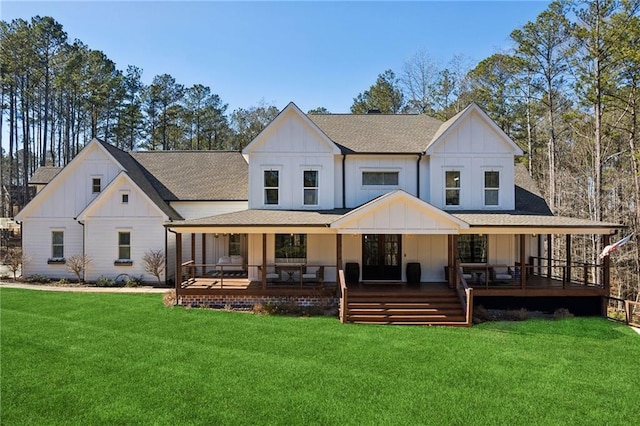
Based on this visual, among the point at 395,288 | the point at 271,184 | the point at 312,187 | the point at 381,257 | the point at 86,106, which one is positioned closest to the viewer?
the point at 395,288

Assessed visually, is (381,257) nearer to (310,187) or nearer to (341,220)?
(341,220)

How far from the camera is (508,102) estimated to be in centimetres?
3120

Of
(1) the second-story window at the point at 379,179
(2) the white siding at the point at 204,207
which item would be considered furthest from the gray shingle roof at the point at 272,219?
(2) the white siding at the point at 204,207

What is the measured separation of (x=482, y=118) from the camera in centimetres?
1656

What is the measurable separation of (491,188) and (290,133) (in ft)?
29.0

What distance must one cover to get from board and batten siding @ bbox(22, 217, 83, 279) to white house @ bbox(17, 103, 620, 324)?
54mm

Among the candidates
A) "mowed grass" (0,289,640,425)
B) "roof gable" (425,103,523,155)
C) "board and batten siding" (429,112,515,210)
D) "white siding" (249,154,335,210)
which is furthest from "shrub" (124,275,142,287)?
"roof gable" (425,103,523,155)

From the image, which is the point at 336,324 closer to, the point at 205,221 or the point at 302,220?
the point at 302,220

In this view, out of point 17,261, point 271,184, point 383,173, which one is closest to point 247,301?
point 271,184

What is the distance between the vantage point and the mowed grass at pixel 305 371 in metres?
6.79

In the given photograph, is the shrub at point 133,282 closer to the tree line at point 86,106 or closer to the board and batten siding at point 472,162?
the board and batten siding at point 472,162

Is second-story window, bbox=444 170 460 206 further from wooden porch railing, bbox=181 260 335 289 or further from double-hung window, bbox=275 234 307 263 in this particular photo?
double-hung window, bbox=275 234 307 263

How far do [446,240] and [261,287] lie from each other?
761 centimetres

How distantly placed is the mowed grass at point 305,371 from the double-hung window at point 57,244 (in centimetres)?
846
